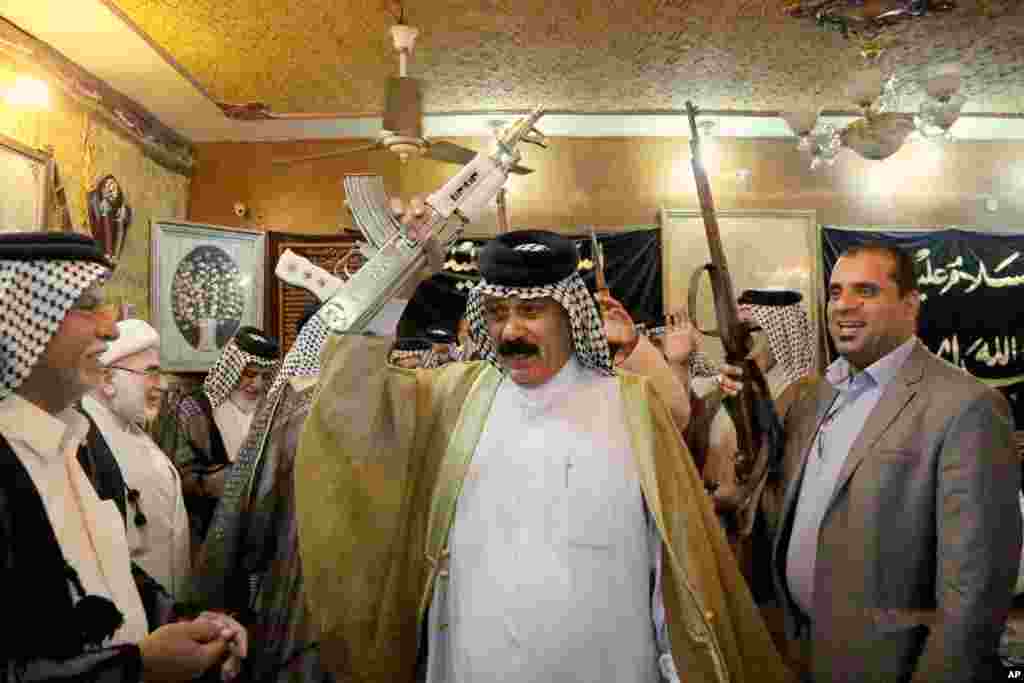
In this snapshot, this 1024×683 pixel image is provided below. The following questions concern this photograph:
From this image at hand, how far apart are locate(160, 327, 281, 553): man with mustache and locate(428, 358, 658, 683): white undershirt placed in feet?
5.42

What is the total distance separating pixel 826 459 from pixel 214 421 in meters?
3.27

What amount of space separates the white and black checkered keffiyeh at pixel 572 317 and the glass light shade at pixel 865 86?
338 cm

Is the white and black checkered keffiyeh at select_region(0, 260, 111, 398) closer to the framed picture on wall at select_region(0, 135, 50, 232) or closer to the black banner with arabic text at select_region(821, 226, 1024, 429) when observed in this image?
the framed picture on wall at select_region(0, 135, 50, 232)

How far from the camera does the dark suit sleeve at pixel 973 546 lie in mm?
1919

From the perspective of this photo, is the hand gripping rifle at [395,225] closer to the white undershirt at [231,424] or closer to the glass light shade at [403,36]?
the glass light shade at [403,36]

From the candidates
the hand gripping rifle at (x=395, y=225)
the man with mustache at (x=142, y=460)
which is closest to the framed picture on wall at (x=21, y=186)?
the man with mustache at (x=142, y=460)

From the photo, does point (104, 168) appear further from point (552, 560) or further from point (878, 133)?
point (878, 133)

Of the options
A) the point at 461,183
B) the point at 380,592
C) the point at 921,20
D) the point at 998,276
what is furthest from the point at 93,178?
the point at 998,276

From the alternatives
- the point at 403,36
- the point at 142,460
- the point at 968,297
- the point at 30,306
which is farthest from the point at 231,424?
the point at 968,297

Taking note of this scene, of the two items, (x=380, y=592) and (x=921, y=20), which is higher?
(x=921, y=20)

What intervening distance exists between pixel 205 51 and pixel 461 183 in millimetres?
3569

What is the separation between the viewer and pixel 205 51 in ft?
17.2

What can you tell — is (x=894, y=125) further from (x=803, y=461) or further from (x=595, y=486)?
(x=595, y=486)

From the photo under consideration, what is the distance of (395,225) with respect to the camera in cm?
240
